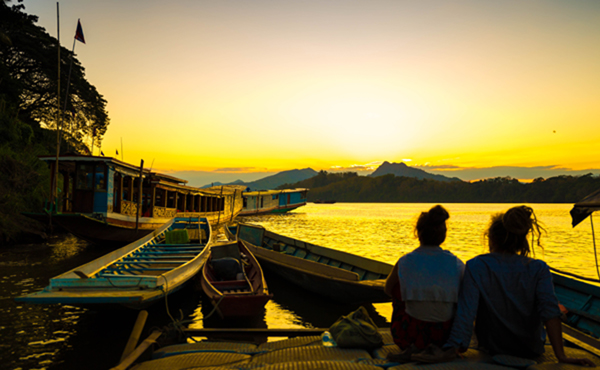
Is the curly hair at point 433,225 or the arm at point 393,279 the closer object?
the curly hair at point 433,225

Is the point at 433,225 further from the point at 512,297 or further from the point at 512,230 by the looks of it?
the point at 512,297

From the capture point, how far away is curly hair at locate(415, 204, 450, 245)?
3.54m

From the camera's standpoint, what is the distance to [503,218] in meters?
3.39

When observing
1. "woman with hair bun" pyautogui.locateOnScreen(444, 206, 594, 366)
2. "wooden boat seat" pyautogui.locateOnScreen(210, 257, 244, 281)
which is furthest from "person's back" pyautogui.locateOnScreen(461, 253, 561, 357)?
"wooden boat seat" pyautogui.locateOnScreen(210, 257, 244, 281)

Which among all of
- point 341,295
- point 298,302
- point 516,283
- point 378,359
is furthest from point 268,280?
point 516,283

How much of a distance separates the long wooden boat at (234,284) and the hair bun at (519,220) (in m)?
5.54

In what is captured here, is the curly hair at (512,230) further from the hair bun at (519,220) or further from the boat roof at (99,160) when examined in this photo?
the boat roof at (99,160)

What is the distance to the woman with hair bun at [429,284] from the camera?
3.56 m

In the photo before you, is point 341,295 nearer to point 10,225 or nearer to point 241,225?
point 241,225

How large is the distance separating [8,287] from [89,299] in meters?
6.69

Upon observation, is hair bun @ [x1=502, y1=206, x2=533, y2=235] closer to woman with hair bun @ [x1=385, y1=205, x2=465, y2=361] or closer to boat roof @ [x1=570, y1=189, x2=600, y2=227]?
woman with hair bun @ [x1=385, y1=205, x2=465, y2=361]

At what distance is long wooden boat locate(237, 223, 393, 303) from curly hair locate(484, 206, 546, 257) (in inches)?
199

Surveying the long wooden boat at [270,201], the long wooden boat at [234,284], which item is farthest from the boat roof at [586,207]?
the long wooden boat at [270,201]

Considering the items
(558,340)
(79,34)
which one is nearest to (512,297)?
(558,340)
